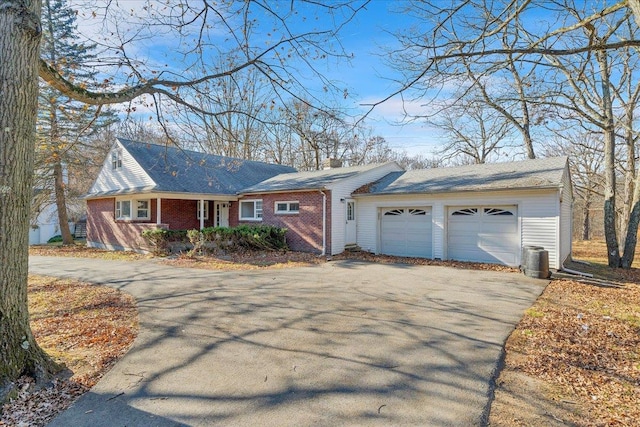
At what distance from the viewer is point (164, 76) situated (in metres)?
6.12

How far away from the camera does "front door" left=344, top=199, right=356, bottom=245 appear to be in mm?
14547

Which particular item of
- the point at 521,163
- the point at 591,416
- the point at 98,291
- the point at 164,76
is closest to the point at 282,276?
the point at 98,291

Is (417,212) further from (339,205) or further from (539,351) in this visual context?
(539,351)

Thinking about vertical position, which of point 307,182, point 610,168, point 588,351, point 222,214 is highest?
point 610,168

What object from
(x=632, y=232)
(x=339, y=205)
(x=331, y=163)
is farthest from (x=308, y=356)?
(x=331, y=163)

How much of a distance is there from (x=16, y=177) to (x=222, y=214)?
15.2 metres

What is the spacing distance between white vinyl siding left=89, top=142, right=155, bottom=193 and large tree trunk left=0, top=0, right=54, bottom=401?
40.1 feet

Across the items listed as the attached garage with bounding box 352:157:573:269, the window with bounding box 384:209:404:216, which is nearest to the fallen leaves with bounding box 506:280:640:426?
the attached garage with bounding box 352:157:573:269

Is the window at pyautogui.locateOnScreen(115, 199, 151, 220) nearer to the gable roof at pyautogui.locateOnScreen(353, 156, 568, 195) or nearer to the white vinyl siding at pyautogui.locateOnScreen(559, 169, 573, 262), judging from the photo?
the gable roof at pyautogui.locateOnScreen(353, 156, 568, 195)

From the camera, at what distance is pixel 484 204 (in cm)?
1165

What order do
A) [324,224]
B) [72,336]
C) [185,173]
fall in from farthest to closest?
[185,173]
[324,224]
[72,336]

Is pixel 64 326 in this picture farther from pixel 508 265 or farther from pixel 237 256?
pixel 508 265

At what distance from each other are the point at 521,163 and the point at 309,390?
13.0 m

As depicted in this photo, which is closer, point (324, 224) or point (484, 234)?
point (484, 234)
